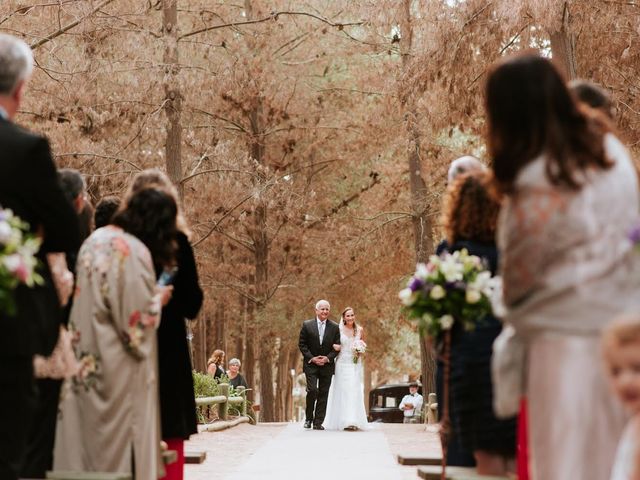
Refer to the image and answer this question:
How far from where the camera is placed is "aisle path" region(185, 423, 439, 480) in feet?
46.6

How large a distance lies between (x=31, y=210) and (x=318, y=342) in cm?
1791

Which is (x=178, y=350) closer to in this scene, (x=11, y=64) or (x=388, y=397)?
(x=11, y=64)

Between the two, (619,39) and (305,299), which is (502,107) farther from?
(305,299)

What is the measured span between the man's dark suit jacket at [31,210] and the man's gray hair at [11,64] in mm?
190

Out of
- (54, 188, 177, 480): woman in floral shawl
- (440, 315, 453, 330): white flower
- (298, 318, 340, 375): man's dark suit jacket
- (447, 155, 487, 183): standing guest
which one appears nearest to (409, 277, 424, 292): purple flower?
(440, 315, 453, 330): white flower

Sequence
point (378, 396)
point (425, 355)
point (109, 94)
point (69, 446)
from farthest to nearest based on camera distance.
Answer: point (378, 396) < point (425, 355) < point (109, 94) < point (69, 446)

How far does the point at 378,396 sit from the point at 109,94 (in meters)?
22.0

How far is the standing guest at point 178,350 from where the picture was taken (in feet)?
28.7

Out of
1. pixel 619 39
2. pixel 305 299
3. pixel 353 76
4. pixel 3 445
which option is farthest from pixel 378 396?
pixel 3 445

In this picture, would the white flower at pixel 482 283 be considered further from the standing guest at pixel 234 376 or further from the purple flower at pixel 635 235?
the standing guest at pixel 234 376

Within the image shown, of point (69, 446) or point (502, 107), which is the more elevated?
point (502, 107)

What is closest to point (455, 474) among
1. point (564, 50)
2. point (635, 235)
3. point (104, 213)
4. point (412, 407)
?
point (635, 235)

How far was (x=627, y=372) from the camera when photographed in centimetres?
424

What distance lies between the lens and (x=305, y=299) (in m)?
35.0
